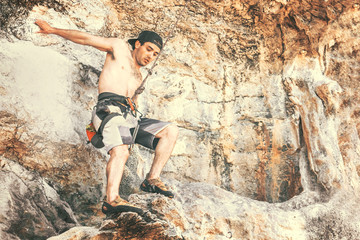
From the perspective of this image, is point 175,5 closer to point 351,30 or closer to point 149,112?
point 149,112

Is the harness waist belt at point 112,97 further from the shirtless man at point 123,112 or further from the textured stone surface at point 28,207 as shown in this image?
the textured stone surface at point 28,207

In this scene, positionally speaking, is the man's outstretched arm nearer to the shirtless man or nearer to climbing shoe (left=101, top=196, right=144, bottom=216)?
the shirtless man

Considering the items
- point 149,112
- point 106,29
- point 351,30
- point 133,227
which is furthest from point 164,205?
point 351,30

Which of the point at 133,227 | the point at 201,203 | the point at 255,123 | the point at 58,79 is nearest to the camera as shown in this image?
the point at 133,227

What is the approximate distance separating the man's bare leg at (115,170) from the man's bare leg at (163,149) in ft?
1.23

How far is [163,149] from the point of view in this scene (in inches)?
153

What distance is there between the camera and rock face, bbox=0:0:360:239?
12.3ft

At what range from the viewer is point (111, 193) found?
335 cm

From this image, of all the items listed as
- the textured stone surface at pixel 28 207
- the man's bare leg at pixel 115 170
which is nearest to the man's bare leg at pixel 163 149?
the man's bare leg at pixel 115 170

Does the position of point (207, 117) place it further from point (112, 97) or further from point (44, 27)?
point (44, 27)

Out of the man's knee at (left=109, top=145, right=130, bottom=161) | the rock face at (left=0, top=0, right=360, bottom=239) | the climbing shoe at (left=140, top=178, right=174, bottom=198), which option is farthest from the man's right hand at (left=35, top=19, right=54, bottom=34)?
the climbing shoe at (left=140, top=178, right=174, bottom=198)

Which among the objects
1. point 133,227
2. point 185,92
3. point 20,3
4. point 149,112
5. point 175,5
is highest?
point 175,5

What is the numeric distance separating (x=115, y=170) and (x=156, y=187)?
0.44 m

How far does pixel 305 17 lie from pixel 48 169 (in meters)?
3.45
